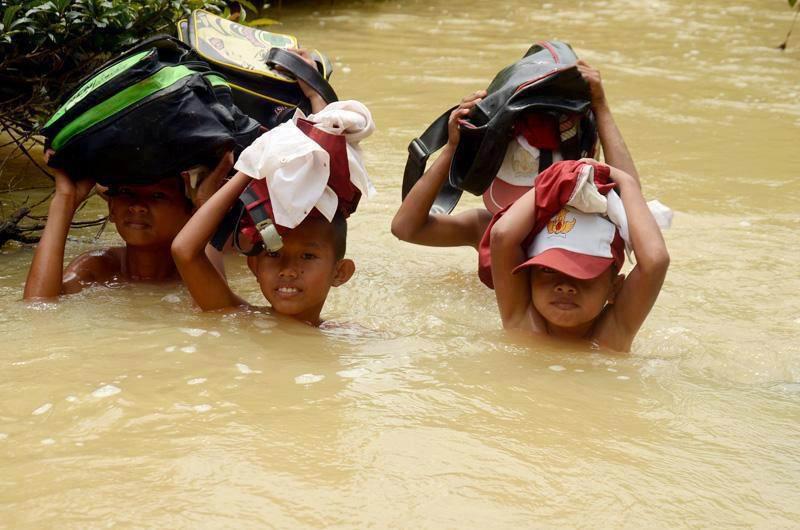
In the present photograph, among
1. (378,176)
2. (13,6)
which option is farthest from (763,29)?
(13,6)

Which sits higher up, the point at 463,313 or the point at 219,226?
the point at 219,226

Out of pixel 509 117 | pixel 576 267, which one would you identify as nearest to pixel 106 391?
pixel 576 267

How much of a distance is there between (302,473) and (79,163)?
208 centimetres

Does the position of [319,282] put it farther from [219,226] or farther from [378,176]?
[378,176]

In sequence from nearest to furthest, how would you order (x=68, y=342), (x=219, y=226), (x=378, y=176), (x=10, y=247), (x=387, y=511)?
(x=387, y=511), (x=68, y=342), (x=219, y=226), (x=10, y=247), (x=378, y=176)

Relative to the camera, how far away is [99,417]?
272cm

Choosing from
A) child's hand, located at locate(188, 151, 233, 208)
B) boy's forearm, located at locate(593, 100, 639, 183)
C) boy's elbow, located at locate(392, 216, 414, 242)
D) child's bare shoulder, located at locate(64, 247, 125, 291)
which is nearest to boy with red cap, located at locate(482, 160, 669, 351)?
boy's forearm, located at locate(593, 100, 639, 183)

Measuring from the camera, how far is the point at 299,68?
4.66m

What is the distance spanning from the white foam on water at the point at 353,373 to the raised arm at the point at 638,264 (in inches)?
42.0

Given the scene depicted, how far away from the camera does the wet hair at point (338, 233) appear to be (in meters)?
3.94

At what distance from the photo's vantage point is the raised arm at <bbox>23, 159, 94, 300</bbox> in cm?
401

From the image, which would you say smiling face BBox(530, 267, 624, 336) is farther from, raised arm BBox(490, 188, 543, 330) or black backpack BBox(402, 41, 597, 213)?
black backpack BBox(402, 41, 597, 213)

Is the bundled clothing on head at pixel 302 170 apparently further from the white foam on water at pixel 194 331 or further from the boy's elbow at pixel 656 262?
the boy's elbow at pixel 656 262

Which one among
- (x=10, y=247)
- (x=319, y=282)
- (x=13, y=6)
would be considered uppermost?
(x=13, y=6)
